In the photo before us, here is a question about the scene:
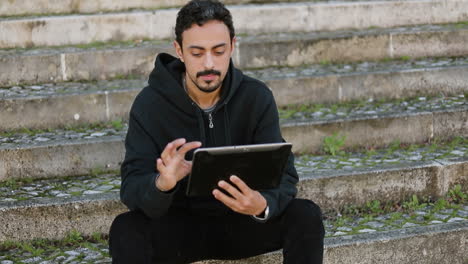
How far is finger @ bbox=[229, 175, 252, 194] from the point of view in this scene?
2.91 meters

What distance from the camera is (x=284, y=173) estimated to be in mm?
3342

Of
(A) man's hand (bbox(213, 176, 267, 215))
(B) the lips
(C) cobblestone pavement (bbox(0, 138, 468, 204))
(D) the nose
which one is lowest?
(C) cobblestone pavement (bbox(0, 138, 468, 204))

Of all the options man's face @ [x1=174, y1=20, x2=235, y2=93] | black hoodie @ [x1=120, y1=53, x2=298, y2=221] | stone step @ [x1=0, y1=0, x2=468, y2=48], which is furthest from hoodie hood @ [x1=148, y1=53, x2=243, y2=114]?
stone step @ [x1=0, y1=0, x2=468, y2=48]

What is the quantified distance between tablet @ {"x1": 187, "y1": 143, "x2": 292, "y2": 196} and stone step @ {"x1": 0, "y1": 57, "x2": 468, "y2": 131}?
8.09 ft

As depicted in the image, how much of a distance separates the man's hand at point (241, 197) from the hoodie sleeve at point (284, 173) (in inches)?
3.9

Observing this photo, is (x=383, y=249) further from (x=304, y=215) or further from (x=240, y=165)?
(x=240, y=165)

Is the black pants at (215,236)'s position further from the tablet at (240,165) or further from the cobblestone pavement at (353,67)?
the cobblestone pavement at (353,67)

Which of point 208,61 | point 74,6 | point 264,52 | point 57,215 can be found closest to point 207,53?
point 208,61

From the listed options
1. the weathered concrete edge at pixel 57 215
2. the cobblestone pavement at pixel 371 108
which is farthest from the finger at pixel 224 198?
the cobblestone pavement at pixel 371 108

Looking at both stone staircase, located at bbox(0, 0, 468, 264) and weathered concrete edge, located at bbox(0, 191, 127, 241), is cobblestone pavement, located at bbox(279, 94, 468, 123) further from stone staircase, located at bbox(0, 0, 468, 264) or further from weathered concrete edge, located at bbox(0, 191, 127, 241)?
weathered concrete edge, located at bbox(0, 191, 127, 241)

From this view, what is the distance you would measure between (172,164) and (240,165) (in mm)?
297

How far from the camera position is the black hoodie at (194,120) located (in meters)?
3.37

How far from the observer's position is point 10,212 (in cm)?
406

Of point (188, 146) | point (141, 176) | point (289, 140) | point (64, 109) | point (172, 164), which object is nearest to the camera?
point (188, 146)
